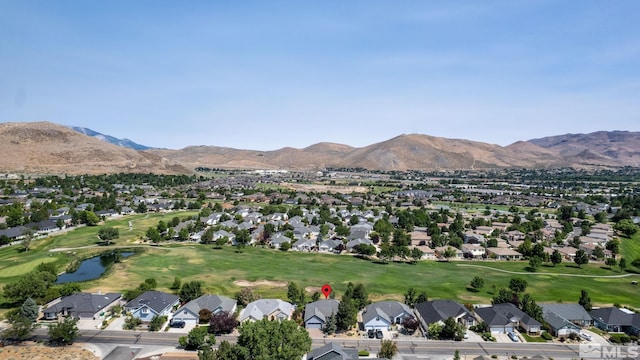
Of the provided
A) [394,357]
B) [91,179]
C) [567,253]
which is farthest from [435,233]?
[91,179]

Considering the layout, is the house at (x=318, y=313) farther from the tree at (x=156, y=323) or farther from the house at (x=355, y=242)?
the house at (x=355, y=242)

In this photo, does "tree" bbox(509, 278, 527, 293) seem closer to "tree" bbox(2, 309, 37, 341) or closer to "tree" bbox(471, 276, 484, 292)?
"tree" bbox(471, 276, 484, 292)

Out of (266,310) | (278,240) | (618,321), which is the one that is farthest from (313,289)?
(618,321)

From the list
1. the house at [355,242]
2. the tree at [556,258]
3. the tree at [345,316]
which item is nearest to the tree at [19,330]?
the tree at [345,316]

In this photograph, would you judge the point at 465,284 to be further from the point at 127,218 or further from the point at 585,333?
the point at 127,218

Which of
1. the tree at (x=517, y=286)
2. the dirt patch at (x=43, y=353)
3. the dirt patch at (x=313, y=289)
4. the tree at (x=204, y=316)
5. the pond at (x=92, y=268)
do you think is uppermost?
the tree at (x=517, y=286)

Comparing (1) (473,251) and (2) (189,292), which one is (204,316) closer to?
(2) (189,292)
